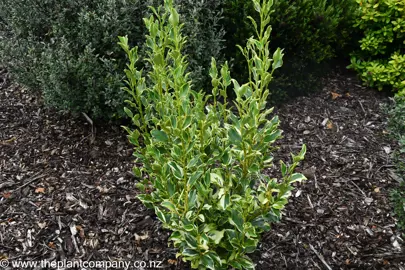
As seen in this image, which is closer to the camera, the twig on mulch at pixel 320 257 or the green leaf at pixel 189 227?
the green leaf at pixel 189 227

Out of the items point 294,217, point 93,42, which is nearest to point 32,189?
point 93,42

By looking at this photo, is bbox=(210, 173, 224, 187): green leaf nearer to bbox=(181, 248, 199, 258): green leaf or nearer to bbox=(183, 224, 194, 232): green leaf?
bbox=(183, 224, 194, 232): green leaf

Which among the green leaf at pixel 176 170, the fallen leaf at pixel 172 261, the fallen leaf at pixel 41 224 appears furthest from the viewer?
the fallen leaf at pixel 41 224

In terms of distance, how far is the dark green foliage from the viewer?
3.74 m

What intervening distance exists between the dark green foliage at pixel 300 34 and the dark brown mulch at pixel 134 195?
→ 25cm

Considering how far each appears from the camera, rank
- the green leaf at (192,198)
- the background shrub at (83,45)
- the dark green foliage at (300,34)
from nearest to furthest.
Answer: the green leaf at (192,198) < the background shrub at (83,45) < the dark green foliage at (300,34)

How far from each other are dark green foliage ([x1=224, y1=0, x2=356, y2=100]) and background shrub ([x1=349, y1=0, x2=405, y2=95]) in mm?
154

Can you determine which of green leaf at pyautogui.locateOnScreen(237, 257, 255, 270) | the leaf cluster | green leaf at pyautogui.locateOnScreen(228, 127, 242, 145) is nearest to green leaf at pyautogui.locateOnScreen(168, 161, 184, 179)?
the leaf cluster

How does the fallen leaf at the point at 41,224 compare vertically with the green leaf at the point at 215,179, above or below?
below

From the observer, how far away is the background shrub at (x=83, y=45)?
3.31 m

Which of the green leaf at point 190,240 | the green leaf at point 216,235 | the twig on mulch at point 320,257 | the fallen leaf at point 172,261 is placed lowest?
the fallen leaf at point 172,261

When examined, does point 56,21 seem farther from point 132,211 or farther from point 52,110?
point 132,211

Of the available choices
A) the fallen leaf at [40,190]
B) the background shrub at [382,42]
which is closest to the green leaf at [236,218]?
the fallen leaf at [40,190]

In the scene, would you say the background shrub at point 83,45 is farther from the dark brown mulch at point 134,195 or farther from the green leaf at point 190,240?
the green leaf at point 190,240
